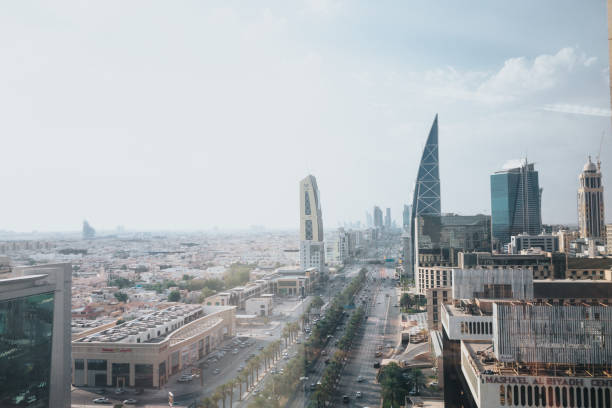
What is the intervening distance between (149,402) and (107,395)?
47cm

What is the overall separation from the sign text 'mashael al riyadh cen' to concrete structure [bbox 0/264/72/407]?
12.8 feet

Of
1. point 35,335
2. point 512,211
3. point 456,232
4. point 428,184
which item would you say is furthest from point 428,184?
point 35,335

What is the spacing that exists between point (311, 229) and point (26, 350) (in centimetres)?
1053

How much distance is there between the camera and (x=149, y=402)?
4.43 meters

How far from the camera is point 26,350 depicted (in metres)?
3.71

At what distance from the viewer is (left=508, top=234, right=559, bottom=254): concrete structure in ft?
34.6

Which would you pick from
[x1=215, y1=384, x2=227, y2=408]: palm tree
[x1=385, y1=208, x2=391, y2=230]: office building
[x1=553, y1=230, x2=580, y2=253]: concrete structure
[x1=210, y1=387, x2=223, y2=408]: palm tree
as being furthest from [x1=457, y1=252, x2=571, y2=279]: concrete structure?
[x1=385, y1=208, x2=391, y2=230]: office building

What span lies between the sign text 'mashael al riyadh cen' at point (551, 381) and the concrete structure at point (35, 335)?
390cm

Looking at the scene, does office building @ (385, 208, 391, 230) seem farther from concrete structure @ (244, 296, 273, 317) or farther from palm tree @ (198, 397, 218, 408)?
palm tree @ (198, 397, 218, 408)

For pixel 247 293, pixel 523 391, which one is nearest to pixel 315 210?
pixel 247 293

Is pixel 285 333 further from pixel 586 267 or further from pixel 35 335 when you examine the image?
pixel 586 267

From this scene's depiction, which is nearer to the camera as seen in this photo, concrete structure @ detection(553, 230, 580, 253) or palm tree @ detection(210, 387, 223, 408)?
palm tree @ detection(210, 387, 223, 408)

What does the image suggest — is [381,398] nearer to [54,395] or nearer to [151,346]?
[151,346]

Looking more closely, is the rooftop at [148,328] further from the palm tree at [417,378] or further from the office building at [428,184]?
the office building at [428,184]
